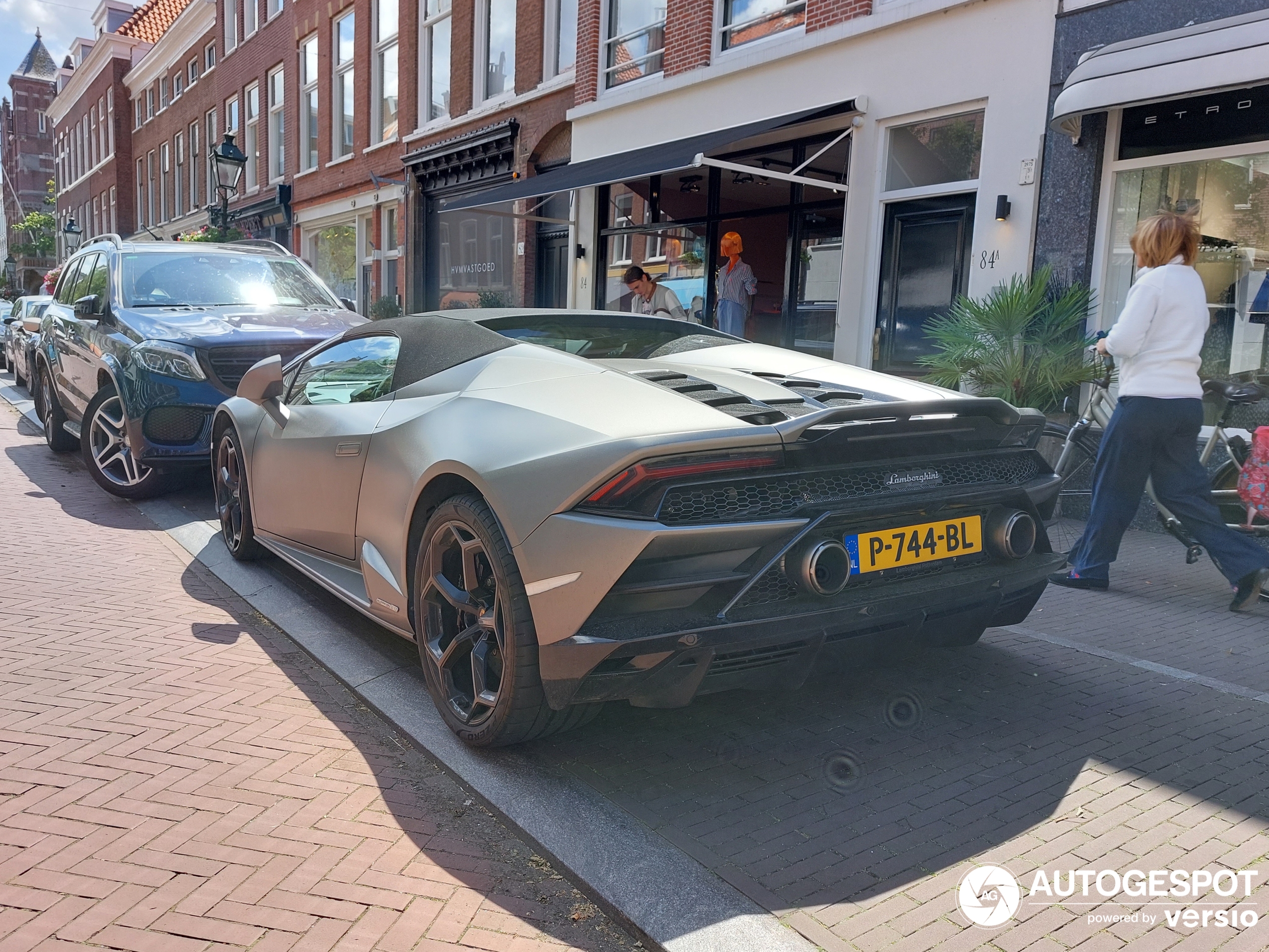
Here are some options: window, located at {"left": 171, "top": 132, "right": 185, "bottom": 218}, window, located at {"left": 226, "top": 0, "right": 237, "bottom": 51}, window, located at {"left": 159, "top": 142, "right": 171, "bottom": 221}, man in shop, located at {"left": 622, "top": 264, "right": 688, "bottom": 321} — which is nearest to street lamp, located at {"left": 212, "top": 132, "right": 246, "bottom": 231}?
man in shop, located at {"left": 622, "top": 264, "right": 688, "bottom": 321}

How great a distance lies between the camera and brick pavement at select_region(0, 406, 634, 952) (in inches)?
88.5

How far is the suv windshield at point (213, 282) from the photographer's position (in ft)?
25.4

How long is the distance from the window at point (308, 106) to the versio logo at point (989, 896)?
79.0 ft

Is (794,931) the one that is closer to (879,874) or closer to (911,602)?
(879,874)

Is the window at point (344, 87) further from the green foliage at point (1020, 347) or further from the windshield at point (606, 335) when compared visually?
the windshield at point (606, 335)

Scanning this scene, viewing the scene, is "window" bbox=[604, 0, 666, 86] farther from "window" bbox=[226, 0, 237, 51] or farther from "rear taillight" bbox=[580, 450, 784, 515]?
"window" bbox=[226, 0, 237, 51]

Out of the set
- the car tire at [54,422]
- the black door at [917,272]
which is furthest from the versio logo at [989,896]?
the car tire at [54,422]

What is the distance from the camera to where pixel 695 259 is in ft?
42.3

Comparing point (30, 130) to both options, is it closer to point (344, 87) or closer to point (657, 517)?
point (344, 87)

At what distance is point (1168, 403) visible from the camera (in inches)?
185

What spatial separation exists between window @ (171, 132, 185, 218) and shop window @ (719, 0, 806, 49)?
2730 cm

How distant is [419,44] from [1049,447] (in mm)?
15885

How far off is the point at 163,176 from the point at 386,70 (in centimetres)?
2048

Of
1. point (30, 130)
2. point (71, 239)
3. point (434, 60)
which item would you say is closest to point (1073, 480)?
point (434, 60)
